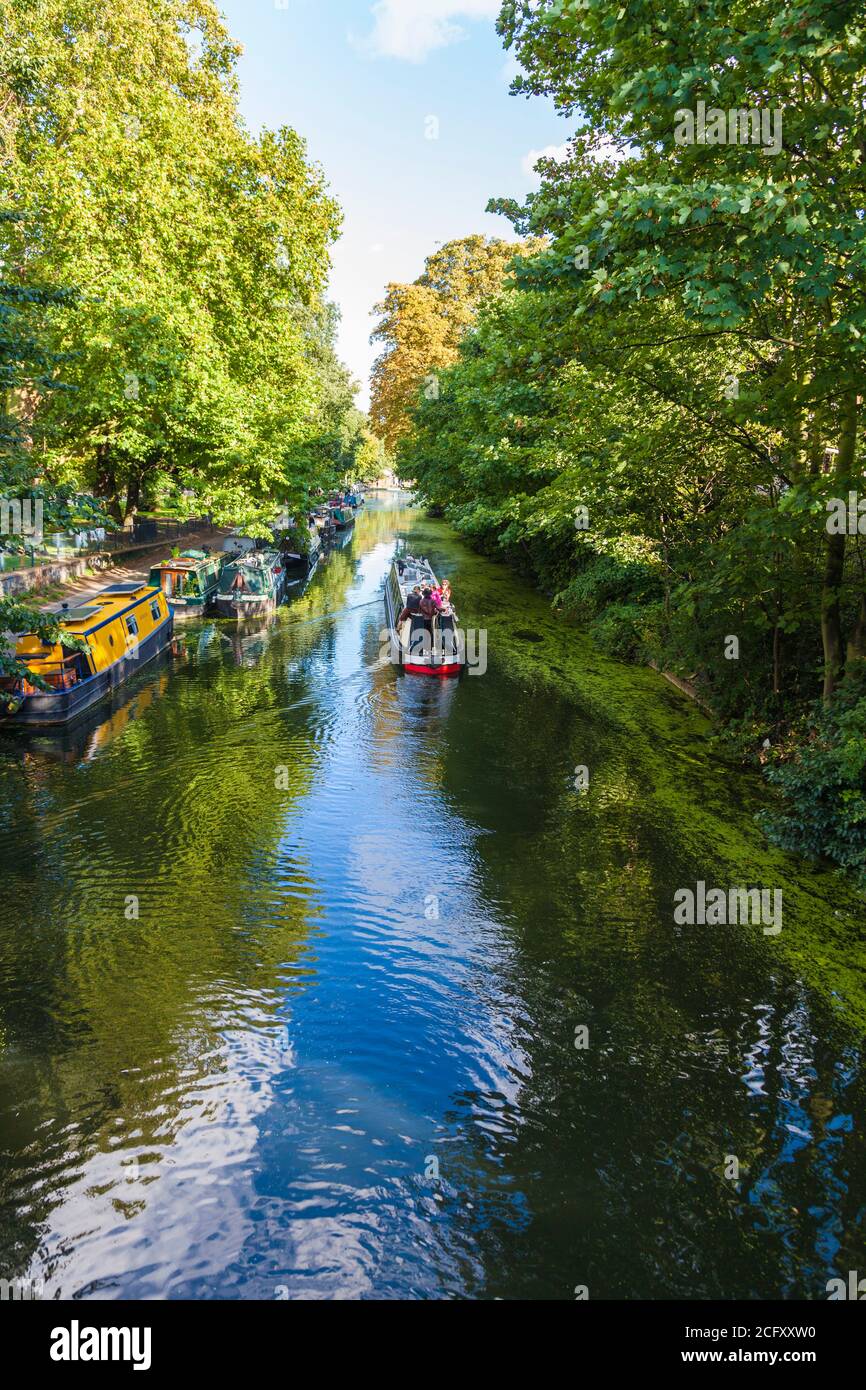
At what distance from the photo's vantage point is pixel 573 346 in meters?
12.4

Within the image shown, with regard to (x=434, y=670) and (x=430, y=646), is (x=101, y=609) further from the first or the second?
(x=434, y=670)

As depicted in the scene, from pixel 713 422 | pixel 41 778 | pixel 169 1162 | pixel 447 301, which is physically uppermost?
pixel 447 301

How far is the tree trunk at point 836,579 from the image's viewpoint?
36.3 feet

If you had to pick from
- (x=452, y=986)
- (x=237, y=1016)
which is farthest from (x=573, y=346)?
(x=237, y=1016)

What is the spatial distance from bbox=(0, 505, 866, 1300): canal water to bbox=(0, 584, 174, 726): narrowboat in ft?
3.25

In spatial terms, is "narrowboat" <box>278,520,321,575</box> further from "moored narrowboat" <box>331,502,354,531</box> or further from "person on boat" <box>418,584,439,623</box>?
"moored narrowboat" <box>331,502,354,531</box>

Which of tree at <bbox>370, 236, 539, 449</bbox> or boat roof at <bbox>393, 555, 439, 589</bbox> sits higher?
tree at <bbox>370, 236, 539, 449</bbox>

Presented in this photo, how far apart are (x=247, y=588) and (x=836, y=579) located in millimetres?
21676

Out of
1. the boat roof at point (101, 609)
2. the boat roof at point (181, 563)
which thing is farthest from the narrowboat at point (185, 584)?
the boat roof at point (101, 609)

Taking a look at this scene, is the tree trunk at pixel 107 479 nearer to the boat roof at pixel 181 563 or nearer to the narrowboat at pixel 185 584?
the boat roof at pixel 181 563

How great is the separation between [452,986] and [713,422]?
10.6 meters

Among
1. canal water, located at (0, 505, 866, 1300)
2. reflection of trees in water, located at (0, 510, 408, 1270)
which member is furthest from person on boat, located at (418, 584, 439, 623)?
canal water, located at (0, 505, 866, 1300)

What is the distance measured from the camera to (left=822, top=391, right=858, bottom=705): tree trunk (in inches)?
435
